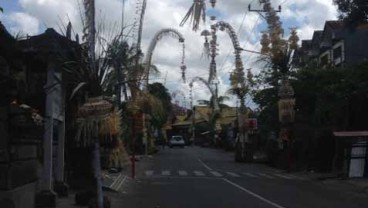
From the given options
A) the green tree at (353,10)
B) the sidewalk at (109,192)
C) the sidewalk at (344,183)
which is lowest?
the sidewalk at (344,183)

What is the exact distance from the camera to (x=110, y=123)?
14.4 m

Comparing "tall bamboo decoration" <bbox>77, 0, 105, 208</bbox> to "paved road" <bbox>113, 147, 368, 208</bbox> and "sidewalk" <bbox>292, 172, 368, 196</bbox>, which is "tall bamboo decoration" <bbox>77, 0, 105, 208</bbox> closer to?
"paved road" <bbox>113, 147, 368, 208</bbox>

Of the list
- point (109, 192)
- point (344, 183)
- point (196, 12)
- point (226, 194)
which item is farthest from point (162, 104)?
point (196, 12)

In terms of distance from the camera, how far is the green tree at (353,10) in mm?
27109

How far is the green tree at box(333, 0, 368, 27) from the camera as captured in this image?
27.1m

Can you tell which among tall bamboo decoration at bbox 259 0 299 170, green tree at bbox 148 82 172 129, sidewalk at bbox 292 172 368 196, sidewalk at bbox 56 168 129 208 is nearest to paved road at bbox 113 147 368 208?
sidewalk at bbox 56 168 129 208

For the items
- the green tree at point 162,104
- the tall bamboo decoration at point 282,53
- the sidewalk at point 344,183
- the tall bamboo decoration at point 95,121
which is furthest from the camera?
the green tree at point 162,104

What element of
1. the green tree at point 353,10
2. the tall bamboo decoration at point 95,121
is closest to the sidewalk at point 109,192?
the tall bamboo decoration at point 95,121

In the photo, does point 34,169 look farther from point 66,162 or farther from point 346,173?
point 346,173

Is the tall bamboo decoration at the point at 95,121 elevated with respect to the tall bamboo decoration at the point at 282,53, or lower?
lower

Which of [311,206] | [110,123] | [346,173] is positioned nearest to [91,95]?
[110,123]

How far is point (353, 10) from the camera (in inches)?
1078

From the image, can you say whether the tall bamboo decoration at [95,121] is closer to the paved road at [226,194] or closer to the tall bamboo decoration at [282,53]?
the paved road at [226,194]

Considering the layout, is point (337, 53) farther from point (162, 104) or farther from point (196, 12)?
point (196, 12)
